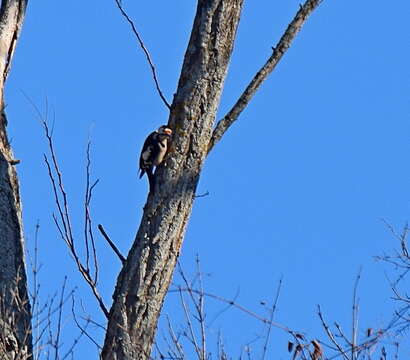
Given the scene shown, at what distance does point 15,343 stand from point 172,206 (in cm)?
103

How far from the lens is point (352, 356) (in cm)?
589

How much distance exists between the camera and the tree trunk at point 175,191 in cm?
667

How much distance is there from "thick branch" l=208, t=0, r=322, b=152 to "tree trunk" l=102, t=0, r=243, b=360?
3.4 inches

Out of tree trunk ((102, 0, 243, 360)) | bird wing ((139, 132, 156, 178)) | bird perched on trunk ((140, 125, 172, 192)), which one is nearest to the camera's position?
tree trunk ((102, 0, 243, 360))

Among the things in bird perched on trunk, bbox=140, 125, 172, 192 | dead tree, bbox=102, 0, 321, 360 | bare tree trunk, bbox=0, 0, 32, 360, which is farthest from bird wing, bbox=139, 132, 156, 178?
bare tree trunk, bbox=0, 0, 32, 360

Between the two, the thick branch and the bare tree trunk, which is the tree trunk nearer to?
the thick branch

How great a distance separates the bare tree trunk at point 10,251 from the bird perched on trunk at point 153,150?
28.1 inches

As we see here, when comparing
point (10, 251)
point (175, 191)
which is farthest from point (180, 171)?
point (10, 251)

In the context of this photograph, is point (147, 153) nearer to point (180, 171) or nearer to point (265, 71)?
point (180, 171)

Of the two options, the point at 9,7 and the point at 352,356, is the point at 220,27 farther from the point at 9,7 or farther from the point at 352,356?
the point at 352,356

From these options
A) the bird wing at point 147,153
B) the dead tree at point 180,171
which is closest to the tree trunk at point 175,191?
the dead tree at point 180,171

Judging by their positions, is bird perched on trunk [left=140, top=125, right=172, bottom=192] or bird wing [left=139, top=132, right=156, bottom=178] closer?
bird perched on trunk [left=140, top=125, right=172, bottom=192]

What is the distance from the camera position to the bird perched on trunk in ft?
23.5

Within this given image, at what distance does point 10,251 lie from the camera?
281 inches
